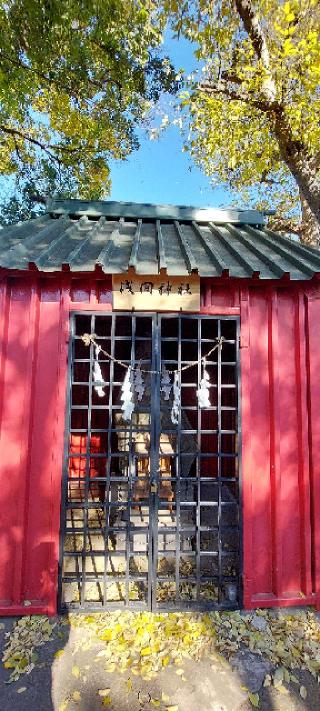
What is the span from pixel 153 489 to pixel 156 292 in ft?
7.71

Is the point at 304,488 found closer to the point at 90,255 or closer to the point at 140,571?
the point at 140,571

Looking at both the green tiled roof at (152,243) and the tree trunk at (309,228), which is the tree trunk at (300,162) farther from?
the tree trunk at (309,228)

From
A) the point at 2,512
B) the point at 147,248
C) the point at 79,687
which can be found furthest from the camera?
the point at 147,248

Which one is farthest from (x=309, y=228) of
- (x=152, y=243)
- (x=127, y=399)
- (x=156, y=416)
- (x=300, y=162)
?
(x=127, y=399)

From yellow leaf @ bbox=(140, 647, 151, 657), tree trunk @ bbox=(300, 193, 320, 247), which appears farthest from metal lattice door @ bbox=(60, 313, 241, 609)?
tree trunk @ bbox=(300, 193, 320, 247)

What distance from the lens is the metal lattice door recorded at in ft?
13.7

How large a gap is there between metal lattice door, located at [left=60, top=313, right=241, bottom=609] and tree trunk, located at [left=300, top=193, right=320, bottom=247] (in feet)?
24.2

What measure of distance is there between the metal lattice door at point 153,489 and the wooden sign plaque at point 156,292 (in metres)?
0.15

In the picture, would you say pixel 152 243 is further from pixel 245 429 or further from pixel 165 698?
pixel 165 698

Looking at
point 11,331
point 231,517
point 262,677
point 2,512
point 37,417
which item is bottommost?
point 262,677

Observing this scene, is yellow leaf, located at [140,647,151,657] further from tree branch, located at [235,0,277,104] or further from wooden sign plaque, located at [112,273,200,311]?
tree branch, located at [235,0,277,104]

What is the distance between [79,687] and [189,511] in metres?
2.82

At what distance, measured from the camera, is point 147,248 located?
4.69 m

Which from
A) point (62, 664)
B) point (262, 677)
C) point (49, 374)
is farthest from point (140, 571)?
point (49, 374)
